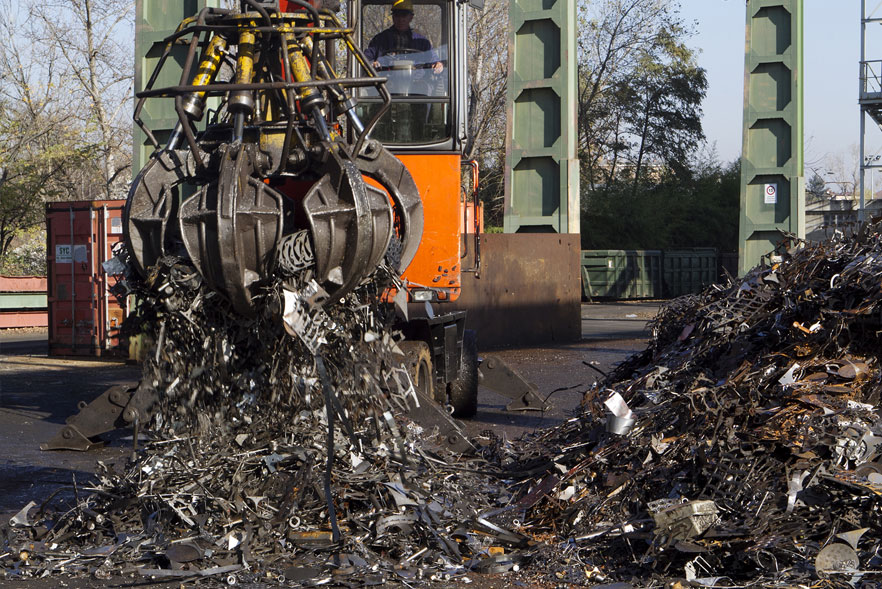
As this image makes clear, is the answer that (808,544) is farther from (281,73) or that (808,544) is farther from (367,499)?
(281,73)

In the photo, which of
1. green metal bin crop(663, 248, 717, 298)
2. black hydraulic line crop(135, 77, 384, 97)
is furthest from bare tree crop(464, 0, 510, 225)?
black hydraulic line crop(135, 77, 384, 97)

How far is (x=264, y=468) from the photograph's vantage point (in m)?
5.06

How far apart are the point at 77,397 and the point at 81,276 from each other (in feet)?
17.7

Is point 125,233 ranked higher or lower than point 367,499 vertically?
higher

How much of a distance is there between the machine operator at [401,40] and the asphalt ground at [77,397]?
2.89 metres

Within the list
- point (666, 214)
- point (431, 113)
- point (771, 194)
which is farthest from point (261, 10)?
point (666, 214)

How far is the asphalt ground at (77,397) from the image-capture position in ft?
22.7

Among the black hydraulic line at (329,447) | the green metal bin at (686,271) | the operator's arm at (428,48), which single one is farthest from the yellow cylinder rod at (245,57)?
the green metal bin at (686,271)

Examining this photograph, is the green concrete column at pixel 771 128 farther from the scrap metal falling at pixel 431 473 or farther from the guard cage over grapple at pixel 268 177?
the guard cage over grapple at pixel 268 177

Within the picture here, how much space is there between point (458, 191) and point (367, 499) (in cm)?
349

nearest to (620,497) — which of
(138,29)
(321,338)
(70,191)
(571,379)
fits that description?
(321,338)

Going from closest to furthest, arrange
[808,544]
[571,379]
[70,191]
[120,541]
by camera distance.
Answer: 1. [808,544]
2. [120,541]
3. [571,379]
4. [70,191]

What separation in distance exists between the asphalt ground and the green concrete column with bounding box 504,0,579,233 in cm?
242

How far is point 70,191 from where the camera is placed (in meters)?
36.0
